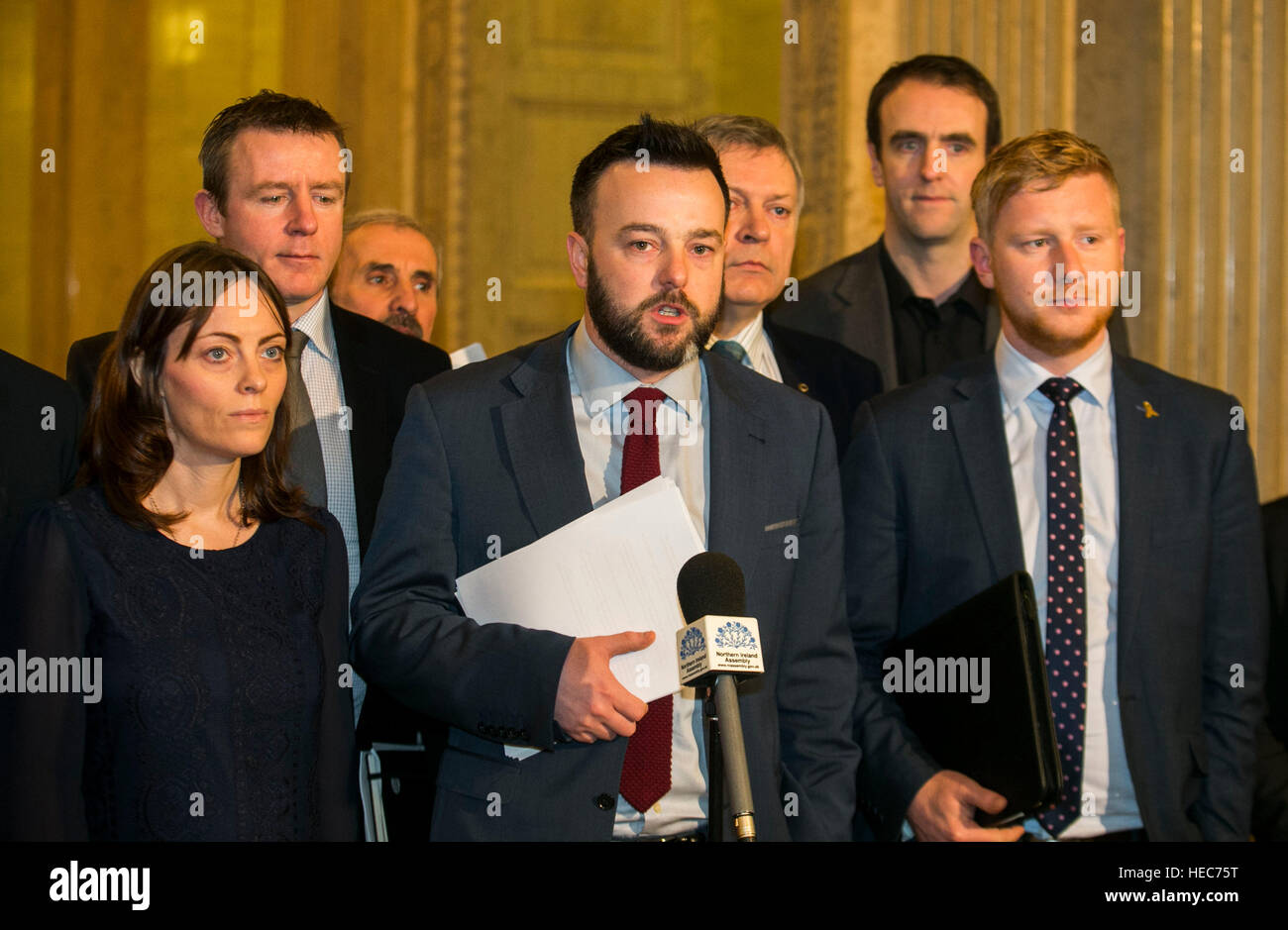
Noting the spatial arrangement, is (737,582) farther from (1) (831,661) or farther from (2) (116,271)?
(2) (116,271)

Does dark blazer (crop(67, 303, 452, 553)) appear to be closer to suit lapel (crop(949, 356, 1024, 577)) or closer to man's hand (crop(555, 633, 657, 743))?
man's hand (crop(555, 633, 657, 743))

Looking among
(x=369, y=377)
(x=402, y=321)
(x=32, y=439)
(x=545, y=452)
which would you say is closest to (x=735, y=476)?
(x=545, y=452)

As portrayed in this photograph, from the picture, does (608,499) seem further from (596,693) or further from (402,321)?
(402,321)

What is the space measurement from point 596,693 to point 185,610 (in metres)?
0.78

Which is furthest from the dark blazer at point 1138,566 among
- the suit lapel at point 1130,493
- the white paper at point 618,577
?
the white paper at point 618,577

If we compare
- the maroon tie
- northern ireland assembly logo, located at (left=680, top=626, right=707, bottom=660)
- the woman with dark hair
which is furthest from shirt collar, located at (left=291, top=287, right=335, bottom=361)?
northern ireland assembly logo, located at (left=680, top=626, right=707, bottom=660)

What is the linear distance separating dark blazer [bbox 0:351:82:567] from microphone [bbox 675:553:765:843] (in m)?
1.38

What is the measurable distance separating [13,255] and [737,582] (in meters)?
5.03

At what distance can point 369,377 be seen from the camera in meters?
3.31

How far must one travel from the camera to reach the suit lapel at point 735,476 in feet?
8.79

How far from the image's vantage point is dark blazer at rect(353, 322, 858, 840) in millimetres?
2514

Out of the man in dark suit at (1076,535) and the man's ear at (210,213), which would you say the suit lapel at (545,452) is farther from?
Result: the man's ear at (210,213)

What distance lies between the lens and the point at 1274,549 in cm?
337
